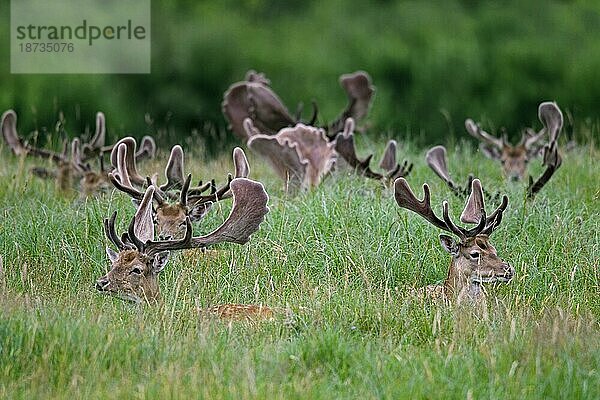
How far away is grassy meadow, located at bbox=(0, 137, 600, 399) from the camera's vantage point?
5035 mm

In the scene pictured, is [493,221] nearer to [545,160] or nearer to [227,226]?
[227,226]

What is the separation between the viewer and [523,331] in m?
5.59

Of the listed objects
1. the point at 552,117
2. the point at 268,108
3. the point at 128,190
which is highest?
the point at 268,108

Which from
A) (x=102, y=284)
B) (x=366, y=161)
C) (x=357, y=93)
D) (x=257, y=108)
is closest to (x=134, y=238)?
(x=102, y=284)

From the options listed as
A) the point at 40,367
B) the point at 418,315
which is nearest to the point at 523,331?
the point at 418,315

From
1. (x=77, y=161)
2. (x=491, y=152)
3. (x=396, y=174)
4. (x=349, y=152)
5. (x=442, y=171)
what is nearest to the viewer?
(x=442, y=171)

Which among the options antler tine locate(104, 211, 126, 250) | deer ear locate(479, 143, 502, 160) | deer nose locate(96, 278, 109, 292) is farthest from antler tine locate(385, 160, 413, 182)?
deer nose locate(96, 278, 109, 292)

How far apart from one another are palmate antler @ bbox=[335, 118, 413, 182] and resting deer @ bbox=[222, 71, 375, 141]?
1.07 m

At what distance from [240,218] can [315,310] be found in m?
0.67

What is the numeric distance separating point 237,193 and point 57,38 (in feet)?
32.2

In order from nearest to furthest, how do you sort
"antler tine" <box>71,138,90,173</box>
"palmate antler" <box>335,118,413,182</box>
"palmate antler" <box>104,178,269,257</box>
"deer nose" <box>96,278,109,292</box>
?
"deer nose" <box>96,278,109,292</box>, "palmate antler" <box>104,178,269,257</box>, "palmate antler" <box>335,118,413,182</box>, "antler tine" <box>71,138,90,173</box>

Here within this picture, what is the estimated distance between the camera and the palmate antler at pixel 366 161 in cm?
→ 868

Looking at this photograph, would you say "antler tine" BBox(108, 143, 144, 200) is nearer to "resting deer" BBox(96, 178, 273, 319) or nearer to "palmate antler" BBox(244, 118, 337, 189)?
"resting deer" BBox(96, 178, 273, 319)

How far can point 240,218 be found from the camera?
6.27 metres
